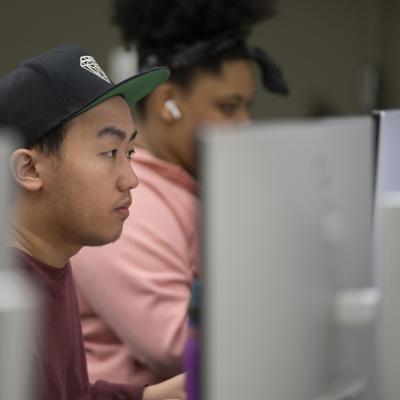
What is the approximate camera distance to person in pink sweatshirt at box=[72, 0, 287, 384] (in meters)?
1.84

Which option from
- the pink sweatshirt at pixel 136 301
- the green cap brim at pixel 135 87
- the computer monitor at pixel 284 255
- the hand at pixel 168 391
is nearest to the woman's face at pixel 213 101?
the pink sweatshirt at pixel 136 301

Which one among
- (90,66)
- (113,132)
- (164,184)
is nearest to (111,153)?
(113,132)

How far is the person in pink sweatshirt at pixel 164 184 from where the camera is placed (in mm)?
1842

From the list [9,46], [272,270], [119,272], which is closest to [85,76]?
[119,272]

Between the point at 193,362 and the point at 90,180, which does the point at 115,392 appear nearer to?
the point at 90,180

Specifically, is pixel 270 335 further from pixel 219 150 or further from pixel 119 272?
pixel 119 272

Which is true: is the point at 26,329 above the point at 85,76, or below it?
below

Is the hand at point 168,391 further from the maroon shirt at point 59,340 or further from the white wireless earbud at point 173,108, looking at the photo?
the white wireless earbud at point 173,108

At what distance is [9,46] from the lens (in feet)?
13.5

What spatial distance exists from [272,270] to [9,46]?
131 inches

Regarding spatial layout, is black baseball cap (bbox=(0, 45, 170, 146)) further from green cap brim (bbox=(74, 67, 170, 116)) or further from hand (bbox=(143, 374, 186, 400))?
hand (bbox=(143, 374, 186, 400))

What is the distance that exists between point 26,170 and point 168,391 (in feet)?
1.30

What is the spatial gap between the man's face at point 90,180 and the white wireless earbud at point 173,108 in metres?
0.82

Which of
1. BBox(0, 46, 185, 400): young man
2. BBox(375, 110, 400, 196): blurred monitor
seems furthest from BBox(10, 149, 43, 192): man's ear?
BBox(375, 110, 400, 196): blurred monitor
